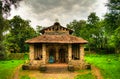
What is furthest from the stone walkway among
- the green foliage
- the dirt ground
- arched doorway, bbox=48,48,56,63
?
arched doorway, bbox=48,48,56,63

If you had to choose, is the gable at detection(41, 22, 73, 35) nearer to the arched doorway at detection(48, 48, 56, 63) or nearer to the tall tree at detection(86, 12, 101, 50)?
the arched doorway at detection(48, 48, 56, 63)

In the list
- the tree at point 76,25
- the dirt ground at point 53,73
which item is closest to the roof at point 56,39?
the dirt ground at point 53,73

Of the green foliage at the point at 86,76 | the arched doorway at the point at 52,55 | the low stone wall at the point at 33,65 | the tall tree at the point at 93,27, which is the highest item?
the tall tree at the point at 93,27

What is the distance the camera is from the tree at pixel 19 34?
56.1 m

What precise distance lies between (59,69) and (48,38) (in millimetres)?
5470

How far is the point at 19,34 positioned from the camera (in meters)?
57.0

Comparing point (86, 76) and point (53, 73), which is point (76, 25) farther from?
point (86, 76)

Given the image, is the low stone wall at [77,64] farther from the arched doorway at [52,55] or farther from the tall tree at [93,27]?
the tall tree at [93,27]

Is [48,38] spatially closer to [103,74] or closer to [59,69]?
[59,69]

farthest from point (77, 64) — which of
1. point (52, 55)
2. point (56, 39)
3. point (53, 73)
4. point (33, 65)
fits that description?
point (33, 65)

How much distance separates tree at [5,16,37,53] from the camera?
56.1m

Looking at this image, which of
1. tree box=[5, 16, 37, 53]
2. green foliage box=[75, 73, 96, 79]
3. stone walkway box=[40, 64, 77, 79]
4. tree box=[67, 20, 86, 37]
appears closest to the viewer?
green foliage box=[75, 73, 96, 79]

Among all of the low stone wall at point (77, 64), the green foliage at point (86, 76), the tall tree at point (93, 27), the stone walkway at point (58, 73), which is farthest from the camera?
the tall tree at point (93, 27)

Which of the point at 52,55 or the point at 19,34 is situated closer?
the point at 52,55
